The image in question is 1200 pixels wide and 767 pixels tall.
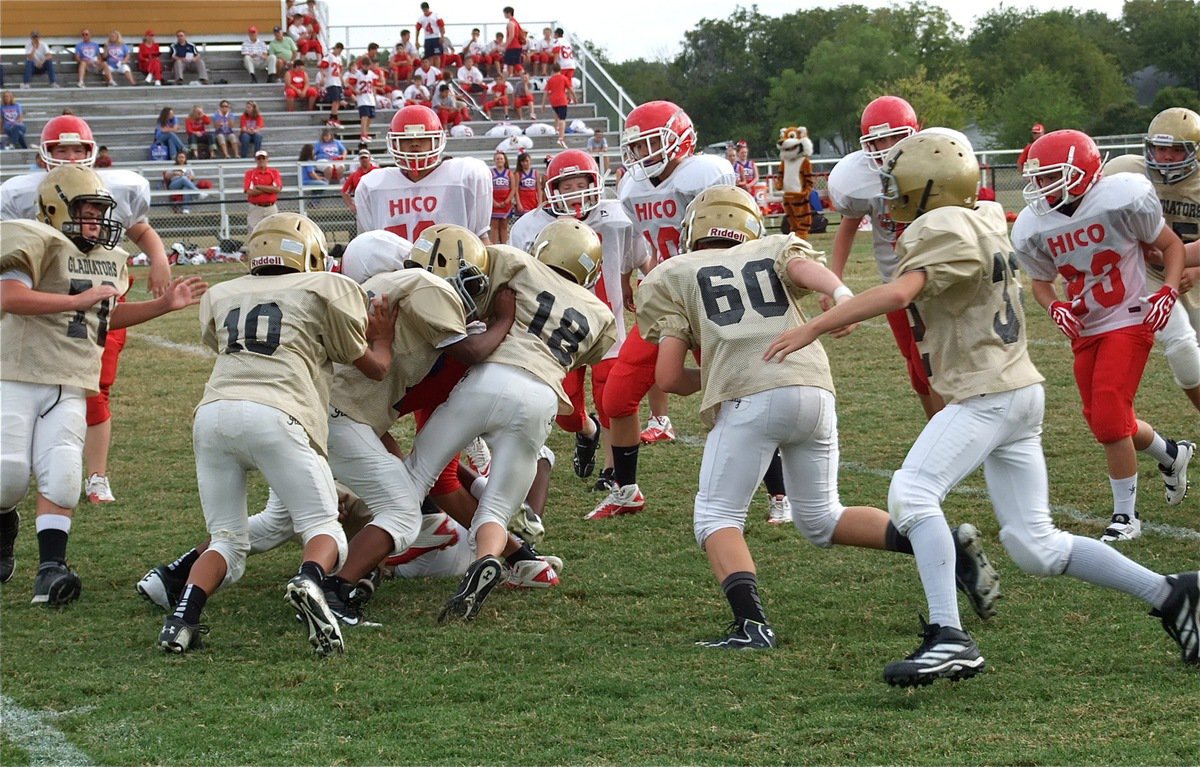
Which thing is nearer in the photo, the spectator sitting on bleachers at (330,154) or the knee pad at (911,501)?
the knee pad at (911,501)

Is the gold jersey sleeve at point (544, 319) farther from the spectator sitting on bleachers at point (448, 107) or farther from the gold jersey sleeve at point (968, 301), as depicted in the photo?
the spectator sitting on bleachers at point (448, 107)

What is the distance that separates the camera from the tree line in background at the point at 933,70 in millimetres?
54938

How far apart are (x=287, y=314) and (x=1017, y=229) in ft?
10.0

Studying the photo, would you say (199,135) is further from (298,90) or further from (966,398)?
(966,398)

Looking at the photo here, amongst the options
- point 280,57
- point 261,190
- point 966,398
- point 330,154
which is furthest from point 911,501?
point 280,57

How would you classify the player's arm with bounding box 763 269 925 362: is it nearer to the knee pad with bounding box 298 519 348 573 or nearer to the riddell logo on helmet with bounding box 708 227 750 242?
the riddell logo on helmet with bounding box 708 227 750 242

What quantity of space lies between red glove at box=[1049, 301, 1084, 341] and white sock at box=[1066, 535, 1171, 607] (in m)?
1.59

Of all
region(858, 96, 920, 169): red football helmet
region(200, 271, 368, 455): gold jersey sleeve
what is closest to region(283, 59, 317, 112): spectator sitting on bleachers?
region(858, 96, 920, 169): red football helmet

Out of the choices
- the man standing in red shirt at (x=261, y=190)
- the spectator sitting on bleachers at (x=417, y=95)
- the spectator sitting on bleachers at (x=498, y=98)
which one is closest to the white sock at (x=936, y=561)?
the man standing in red shirt at (x=261, y=190)

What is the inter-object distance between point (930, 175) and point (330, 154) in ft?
60.6

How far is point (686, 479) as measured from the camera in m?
6.83

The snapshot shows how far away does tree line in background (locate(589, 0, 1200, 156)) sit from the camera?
54938 mm

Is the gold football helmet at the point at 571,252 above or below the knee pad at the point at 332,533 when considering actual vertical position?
above

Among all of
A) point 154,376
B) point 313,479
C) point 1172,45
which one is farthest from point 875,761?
point 1172,45
